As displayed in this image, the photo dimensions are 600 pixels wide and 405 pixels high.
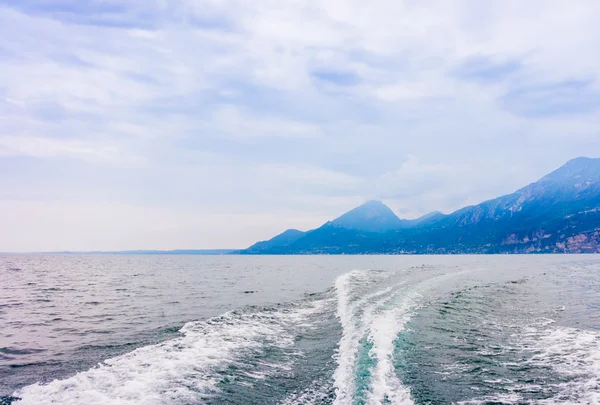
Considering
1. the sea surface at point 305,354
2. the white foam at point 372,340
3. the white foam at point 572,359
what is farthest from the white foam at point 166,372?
the white foam at point 572,359

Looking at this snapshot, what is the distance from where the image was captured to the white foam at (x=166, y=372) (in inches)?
408

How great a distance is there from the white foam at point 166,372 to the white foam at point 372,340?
2736mm

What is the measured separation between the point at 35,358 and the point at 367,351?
1309 cm

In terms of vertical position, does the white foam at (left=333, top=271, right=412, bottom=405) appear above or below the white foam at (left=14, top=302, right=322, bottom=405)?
below

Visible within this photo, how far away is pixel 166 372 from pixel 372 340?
853 centimetres

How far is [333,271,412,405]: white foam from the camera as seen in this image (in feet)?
34.8

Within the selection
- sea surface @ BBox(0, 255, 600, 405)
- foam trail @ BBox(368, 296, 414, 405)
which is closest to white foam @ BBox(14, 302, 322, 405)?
sea surface @ BBox(0, 255, 600, 405)

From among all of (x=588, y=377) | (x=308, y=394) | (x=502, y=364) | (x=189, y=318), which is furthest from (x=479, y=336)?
(x=189, y=318)

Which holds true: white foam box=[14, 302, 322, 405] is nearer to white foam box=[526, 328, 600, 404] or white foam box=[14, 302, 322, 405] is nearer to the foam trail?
the foam trail

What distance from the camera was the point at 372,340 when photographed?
16.3 meters

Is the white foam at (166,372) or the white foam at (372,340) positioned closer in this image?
the white foam at (166,372)

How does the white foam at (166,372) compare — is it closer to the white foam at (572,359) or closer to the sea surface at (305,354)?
the sea surface at (305,354)

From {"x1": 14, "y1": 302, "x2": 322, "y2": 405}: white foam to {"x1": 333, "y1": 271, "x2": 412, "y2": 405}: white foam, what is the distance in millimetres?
2736

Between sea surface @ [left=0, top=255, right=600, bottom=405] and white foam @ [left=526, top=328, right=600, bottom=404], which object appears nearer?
white foam @ [left=526, top=328, right=600, bottom=404]
